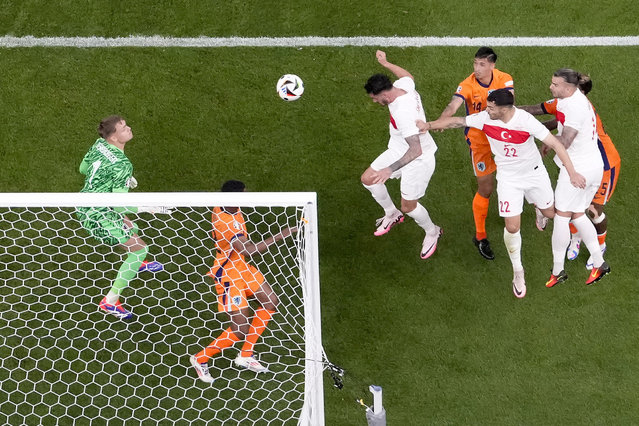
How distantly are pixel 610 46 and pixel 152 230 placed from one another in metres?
4.83

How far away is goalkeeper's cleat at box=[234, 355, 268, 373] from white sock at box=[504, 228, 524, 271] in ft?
7.67

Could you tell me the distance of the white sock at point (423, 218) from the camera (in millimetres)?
6141

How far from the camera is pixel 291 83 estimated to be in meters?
6.20

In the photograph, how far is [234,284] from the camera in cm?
554

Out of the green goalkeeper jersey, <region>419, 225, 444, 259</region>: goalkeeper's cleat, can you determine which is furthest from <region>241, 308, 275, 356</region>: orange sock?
<region>419, 225, 444, 259</region>: goalkeeper's cleat

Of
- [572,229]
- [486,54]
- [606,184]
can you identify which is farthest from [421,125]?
[572,229]

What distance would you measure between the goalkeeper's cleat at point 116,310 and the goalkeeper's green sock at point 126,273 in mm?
44

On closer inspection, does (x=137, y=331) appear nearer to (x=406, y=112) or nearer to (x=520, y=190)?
(x=406, y=112)

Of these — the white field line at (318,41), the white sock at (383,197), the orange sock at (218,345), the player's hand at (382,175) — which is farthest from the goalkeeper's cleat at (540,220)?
the orange sock at (218,345)

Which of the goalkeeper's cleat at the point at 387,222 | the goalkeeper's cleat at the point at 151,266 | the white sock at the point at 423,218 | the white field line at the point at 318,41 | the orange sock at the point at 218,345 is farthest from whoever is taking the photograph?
the white field line at the point at 318,41

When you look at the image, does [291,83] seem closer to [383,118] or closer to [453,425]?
[383,118]

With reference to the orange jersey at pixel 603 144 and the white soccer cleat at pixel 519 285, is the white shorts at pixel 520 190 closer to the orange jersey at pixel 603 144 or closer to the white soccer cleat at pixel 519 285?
the orange jersey at pixel 603 144

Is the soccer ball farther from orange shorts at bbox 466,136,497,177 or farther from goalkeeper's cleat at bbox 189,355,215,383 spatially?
goalkeeper's cleat at bbox 189,355,215,383

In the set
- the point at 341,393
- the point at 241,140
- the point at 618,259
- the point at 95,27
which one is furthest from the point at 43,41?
the point at 618,259
